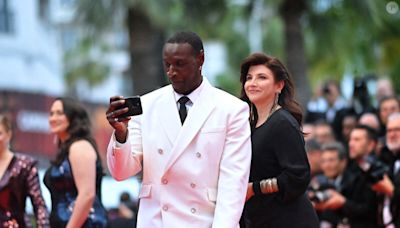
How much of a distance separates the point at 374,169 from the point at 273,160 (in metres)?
3.21

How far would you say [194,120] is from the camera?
6.80 meters

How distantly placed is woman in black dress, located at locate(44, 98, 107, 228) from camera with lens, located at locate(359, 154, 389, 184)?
271 cm

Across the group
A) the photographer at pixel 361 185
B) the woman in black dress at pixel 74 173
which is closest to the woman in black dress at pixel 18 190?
the woman in black dress at pixel 74 173

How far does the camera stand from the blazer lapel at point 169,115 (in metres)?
6.81

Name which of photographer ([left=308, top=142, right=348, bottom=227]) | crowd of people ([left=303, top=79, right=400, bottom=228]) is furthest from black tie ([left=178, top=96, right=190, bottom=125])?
photographer ([left=308, top=142, right=348, bottom=227])

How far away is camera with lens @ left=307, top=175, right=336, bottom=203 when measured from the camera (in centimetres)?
1065

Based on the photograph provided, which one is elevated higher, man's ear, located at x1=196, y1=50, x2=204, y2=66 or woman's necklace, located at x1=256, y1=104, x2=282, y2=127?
man's ear, located at x1=196, y1=50, x2=204, y2=66

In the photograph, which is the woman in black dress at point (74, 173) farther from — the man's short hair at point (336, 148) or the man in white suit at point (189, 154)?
the man's short hair at point (336, 148)

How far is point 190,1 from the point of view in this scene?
22469 millimetres

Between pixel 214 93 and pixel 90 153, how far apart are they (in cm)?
254

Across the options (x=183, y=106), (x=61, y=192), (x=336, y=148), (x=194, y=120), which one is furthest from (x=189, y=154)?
(x=336, y=148)

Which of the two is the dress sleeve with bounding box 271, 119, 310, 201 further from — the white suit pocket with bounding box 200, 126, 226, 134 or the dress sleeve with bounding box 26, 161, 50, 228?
the dress sleeve with bounding box 26, 161, 50, 228

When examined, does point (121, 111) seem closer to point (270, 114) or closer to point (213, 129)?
point (213, 129)

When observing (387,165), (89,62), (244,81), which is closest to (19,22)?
(89,62)
